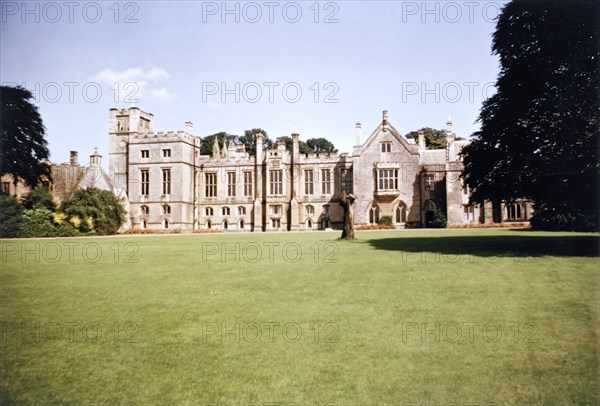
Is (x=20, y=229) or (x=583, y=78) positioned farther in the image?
(x=20, y=229)

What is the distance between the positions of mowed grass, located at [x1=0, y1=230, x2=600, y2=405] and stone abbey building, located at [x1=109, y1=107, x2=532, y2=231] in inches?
1233

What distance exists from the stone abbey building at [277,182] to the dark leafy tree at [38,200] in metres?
→ 12.8

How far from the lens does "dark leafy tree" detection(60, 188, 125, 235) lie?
3491 centimetres

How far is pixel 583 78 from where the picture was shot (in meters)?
Result: 16.1

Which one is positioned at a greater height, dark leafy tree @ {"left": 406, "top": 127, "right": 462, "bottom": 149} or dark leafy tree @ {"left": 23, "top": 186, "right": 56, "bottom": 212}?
dark leafy tree @ {"left": 406, "top": 127, "right": 462, "bottom": 149}

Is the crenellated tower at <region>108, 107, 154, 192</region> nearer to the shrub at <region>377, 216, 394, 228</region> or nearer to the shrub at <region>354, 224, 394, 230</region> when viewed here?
the shrub at <region>354, 224, 394, 230</region>

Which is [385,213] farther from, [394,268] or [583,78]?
[394,268]

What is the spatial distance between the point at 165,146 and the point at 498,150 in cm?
3904

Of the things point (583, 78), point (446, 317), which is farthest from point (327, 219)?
point (446, 317)

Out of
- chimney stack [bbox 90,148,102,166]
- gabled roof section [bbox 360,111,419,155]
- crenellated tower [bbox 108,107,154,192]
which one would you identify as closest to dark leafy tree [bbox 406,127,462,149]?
gabled roof section [bbox 360,111,419,155]

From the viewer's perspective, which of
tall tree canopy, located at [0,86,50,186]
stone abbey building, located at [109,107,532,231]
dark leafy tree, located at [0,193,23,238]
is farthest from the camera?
stone abbey building, located at [109,107,532,231]

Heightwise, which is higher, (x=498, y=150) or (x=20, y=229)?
(x=498, y=150)

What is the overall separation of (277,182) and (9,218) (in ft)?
86.9

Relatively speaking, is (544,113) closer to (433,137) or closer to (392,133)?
(392,133)
